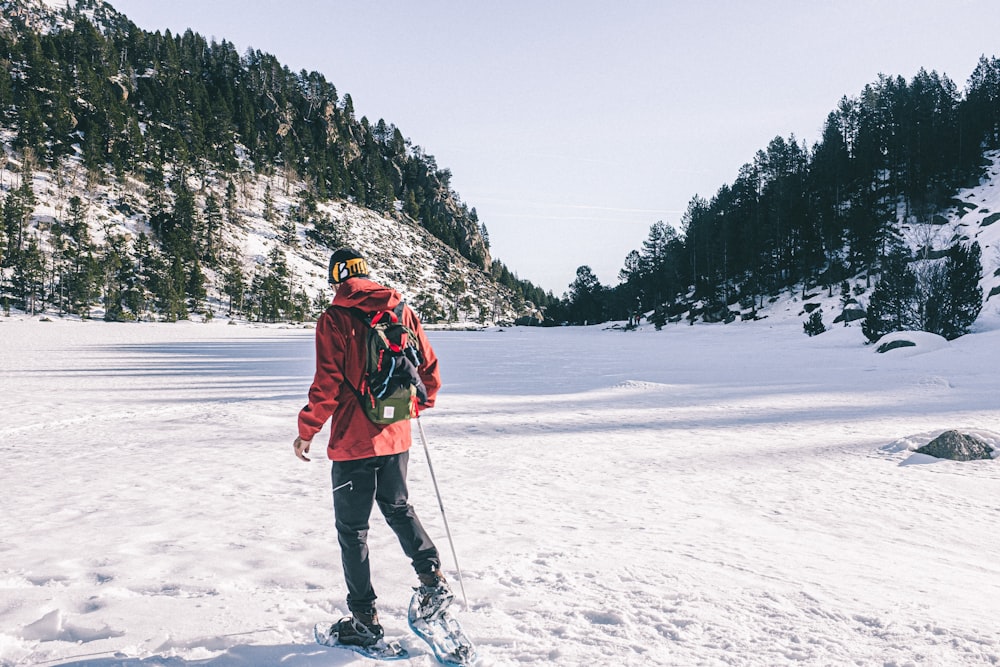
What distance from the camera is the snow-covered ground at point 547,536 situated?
9.26 ft

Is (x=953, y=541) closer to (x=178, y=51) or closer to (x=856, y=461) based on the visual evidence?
(x=856, y=461)

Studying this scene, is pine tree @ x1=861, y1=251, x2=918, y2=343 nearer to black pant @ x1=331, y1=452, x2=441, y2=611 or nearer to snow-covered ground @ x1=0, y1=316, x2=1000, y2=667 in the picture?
snow-covered ground @ x1=0, y1=316, x2=1000, y2=667

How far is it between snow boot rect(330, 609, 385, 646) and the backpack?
1.06m

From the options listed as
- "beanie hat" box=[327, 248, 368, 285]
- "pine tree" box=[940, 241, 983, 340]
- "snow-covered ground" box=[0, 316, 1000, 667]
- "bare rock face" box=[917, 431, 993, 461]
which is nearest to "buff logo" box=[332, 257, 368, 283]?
"beanie hat" box=[327, 248, 368, 285]

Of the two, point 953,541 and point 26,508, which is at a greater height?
point 26,508

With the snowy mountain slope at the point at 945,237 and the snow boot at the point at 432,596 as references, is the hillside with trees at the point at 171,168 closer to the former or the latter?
the snowy mountain slope at the point at 945,237

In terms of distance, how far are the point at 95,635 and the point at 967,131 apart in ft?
313

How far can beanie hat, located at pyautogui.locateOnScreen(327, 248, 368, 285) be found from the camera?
9.54 feet

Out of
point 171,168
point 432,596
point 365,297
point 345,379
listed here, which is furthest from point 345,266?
point 171,168

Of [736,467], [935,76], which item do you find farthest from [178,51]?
[736,467]

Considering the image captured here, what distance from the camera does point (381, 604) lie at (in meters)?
3.29

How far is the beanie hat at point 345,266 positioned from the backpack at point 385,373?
29 centimetres

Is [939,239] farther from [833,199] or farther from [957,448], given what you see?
[957,448]

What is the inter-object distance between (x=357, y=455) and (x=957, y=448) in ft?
27.1
